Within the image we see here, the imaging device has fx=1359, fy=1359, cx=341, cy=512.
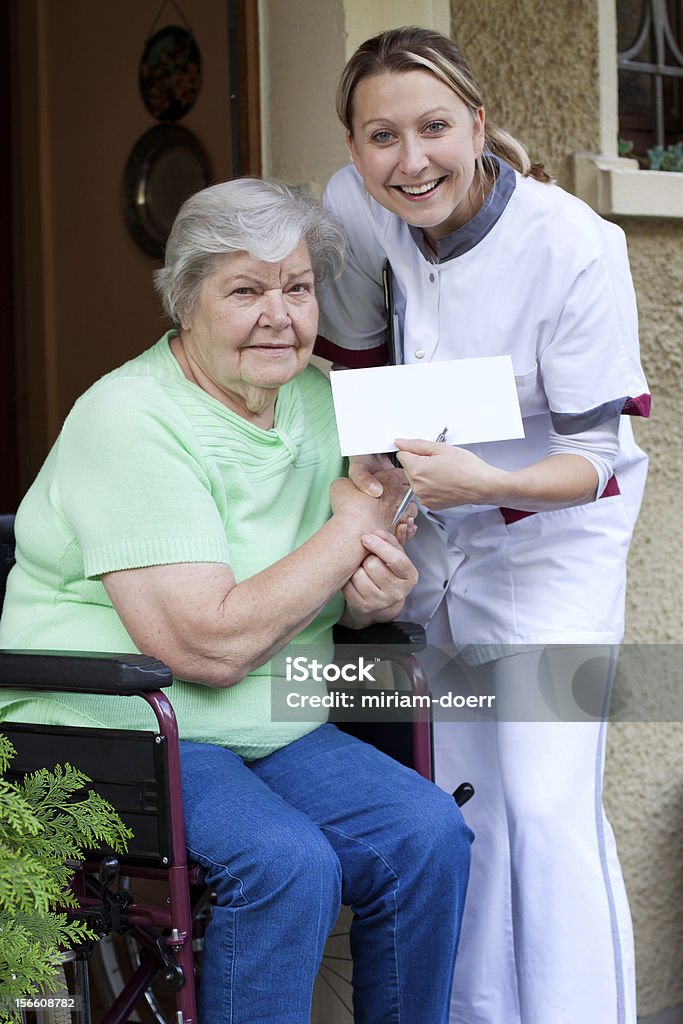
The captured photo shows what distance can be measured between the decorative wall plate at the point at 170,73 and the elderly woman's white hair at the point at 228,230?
245cm

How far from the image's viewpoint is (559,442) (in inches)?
84.4

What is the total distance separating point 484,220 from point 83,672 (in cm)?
95

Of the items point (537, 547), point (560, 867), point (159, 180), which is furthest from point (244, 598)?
point (159, 180)

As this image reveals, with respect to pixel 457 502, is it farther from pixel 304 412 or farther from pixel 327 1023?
pixel 327 1023

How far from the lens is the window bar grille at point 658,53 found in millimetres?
3115

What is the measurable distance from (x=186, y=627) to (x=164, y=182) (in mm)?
2926

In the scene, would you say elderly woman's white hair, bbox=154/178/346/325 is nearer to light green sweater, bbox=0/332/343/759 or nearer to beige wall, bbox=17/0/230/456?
light green sweater, bbox=0/332/343/759

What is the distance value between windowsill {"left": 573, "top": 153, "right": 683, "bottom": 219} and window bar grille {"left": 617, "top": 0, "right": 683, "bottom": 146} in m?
0.30

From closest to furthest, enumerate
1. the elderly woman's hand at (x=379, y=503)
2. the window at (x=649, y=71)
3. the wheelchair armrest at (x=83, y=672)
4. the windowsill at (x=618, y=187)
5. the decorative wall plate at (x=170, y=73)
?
the wheelchair armrest at (x=83, y=672), the elderly woman's hand at (x=379, y=503), the windowsill at (x=618, y=187), the window at (x=649, y=71), the decorative wall plate at (x=170, y=73)

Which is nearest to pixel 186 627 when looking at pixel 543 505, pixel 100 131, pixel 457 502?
pixel 457 502

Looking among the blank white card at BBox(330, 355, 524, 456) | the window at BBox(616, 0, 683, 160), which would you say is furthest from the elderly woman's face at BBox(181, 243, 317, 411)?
the window at BBox(616, 0, 683, 160)

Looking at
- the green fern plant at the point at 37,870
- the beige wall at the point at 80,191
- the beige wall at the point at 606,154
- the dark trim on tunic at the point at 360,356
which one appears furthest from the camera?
the beige wall at the point at 80,191

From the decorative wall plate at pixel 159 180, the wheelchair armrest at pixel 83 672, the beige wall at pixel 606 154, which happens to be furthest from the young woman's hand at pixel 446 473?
the decorative wall plate at pixel 159 180

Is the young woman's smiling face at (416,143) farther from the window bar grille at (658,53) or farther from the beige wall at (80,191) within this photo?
the beige wall at (80,191)
